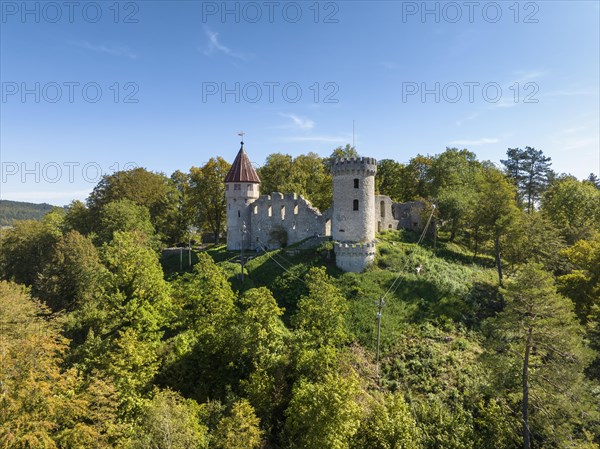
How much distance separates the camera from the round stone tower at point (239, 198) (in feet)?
135

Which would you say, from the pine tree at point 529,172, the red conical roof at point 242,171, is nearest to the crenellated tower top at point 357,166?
the red conical roof at point 242,171

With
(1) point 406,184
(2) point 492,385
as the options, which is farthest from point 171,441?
(1) point 406,184

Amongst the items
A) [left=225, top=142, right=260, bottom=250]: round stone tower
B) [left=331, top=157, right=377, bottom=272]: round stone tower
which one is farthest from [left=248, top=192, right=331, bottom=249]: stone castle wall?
[left=331, top=157, right=377, bottom=272]: round stone tower

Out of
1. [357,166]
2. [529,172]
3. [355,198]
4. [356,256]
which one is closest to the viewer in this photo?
[356,256]

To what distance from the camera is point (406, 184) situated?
54344 mm

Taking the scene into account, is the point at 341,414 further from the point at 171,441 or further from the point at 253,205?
the point at 253,205

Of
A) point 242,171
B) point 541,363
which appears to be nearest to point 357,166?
point 242,171

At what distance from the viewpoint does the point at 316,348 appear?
69.8 feet

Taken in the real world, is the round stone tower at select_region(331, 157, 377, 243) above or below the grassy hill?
above

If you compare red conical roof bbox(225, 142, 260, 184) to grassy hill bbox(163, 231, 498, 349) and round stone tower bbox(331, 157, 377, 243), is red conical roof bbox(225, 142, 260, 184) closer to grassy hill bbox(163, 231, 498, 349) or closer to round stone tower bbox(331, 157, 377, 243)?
grassy hill bbox(163, 231, 498, 349)

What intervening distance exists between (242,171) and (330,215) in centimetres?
1160

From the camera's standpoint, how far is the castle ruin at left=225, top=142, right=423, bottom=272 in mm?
33500

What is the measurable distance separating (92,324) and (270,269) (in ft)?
49.8

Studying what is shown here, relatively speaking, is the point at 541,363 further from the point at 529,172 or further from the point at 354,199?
the point at 529,172
